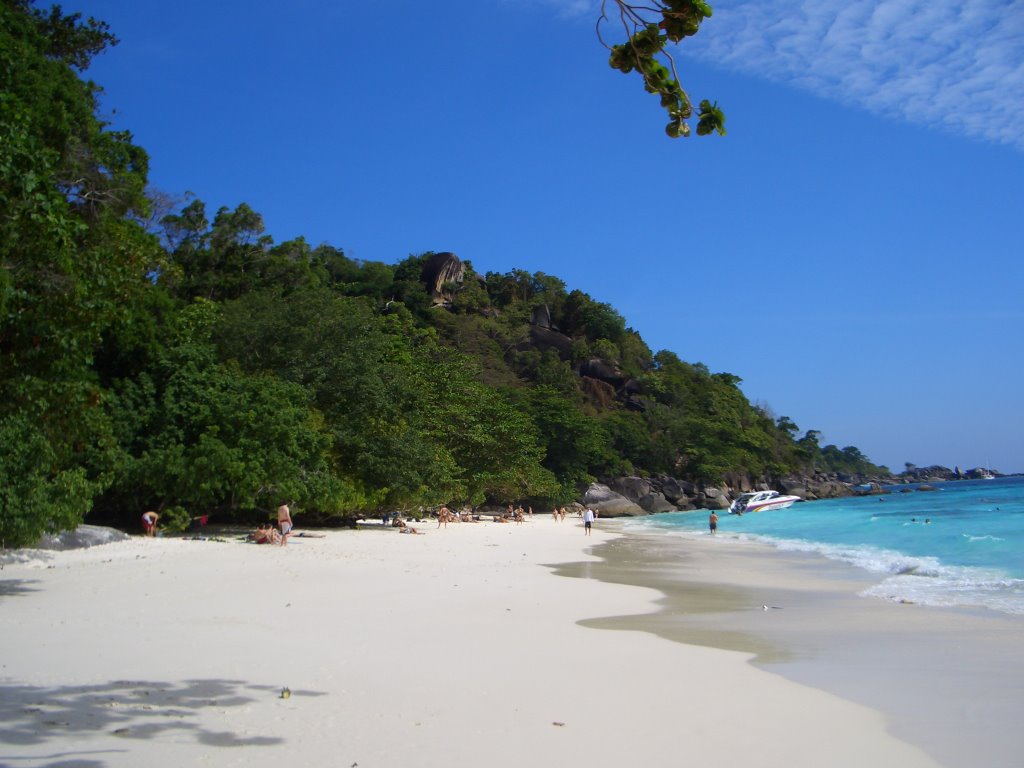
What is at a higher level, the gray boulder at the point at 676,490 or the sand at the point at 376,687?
the gray boulder at the point at 676,490

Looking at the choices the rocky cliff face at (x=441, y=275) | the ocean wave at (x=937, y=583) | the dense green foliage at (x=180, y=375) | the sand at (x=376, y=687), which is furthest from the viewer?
the rocky cliff face at (x=441, y=275)

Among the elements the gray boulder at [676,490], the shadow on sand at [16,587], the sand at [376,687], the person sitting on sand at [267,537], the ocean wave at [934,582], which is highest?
the gray boulder at [676,490]

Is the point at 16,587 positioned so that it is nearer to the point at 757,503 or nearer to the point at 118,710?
the point at 118,710

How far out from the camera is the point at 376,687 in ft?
19.7

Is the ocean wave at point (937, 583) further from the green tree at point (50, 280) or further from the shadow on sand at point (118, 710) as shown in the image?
the green tree at point (50, 280)

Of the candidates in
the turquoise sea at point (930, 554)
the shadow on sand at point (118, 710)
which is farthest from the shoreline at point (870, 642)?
the shadow on sand at point (118, 710)

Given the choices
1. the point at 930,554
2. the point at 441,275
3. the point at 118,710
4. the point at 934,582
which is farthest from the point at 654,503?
the point at 118,710

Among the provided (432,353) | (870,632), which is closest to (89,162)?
(870,632)

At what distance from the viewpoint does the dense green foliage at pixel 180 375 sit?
8.01m

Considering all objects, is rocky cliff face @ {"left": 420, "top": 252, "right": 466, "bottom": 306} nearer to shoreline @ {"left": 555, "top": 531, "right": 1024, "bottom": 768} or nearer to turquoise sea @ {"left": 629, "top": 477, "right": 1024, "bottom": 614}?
turquoise sea @ {"left": 629, "top": 477, "right": 1024, "bottom": 614}

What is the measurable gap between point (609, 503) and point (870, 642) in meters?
50.4

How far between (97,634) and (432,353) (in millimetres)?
37871

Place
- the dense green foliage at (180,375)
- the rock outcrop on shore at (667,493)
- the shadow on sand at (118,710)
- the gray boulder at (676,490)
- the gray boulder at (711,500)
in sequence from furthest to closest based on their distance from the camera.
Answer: the gray boulder at (711,500), the gray boulder at (676,490), the rock outcrop on shore at (667,493), the dense green foliage at (180,375), the shadow on sand at (118,710)

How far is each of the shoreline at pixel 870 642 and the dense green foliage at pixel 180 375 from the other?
7.00 meters
